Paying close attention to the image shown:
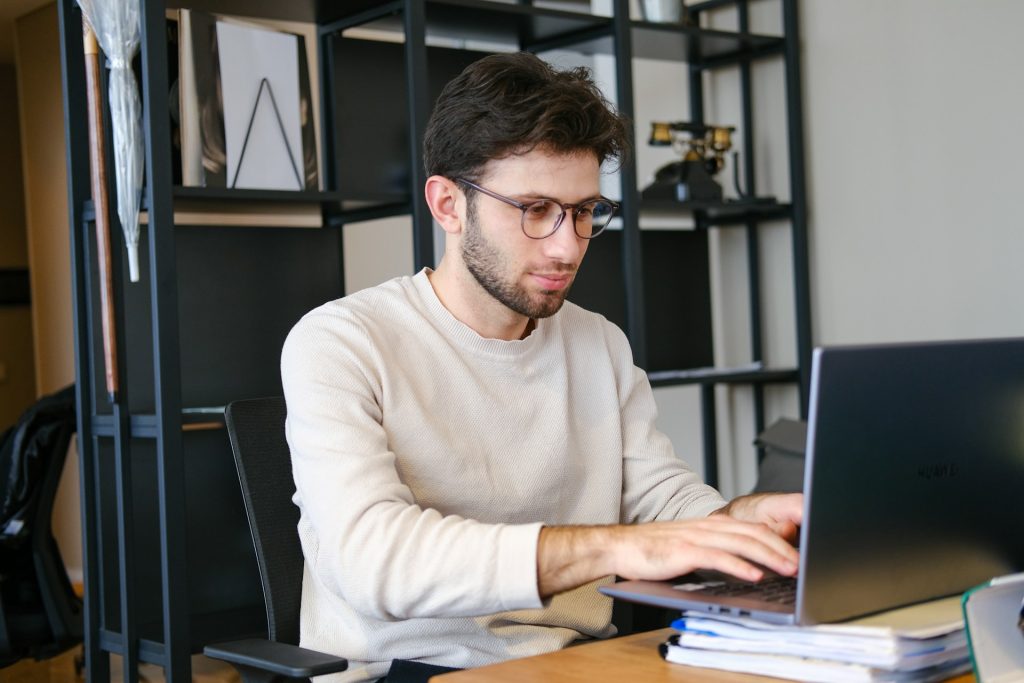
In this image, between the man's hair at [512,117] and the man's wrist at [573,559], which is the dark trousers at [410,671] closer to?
the man's wrist at [573,559]

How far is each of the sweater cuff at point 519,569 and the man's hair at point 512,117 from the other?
0.59 metres

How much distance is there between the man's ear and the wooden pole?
0.90 meters

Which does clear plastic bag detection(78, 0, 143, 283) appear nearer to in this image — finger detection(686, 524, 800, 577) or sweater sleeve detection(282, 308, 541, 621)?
sweater sleeve detection(282, 308, 541, 621)

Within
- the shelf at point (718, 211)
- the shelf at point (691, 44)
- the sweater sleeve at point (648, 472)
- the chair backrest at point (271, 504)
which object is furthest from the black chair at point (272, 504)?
the shelf at point (691, 44)

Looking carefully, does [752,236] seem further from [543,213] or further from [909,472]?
[909,472]

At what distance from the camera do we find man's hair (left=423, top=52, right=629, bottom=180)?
1592 mm

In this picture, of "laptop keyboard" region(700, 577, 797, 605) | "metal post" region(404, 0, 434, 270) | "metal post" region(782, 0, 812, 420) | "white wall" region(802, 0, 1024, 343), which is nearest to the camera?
"laptop keyboard" region(700, 577, 797, 605)

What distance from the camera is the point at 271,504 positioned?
1708 millimetres

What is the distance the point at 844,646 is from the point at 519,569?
327 mm

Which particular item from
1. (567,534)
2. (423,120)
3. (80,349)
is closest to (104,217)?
(80,349)

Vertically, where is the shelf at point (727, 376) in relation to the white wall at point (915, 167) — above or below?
below

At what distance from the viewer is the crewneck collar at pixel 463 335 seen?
1.70 meters

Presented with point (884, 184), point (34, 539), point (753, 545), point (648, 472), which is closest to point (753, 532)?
point (753, 545)

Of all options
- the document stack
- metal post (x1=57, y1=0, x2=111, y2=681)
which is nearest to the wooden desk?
the document stack
